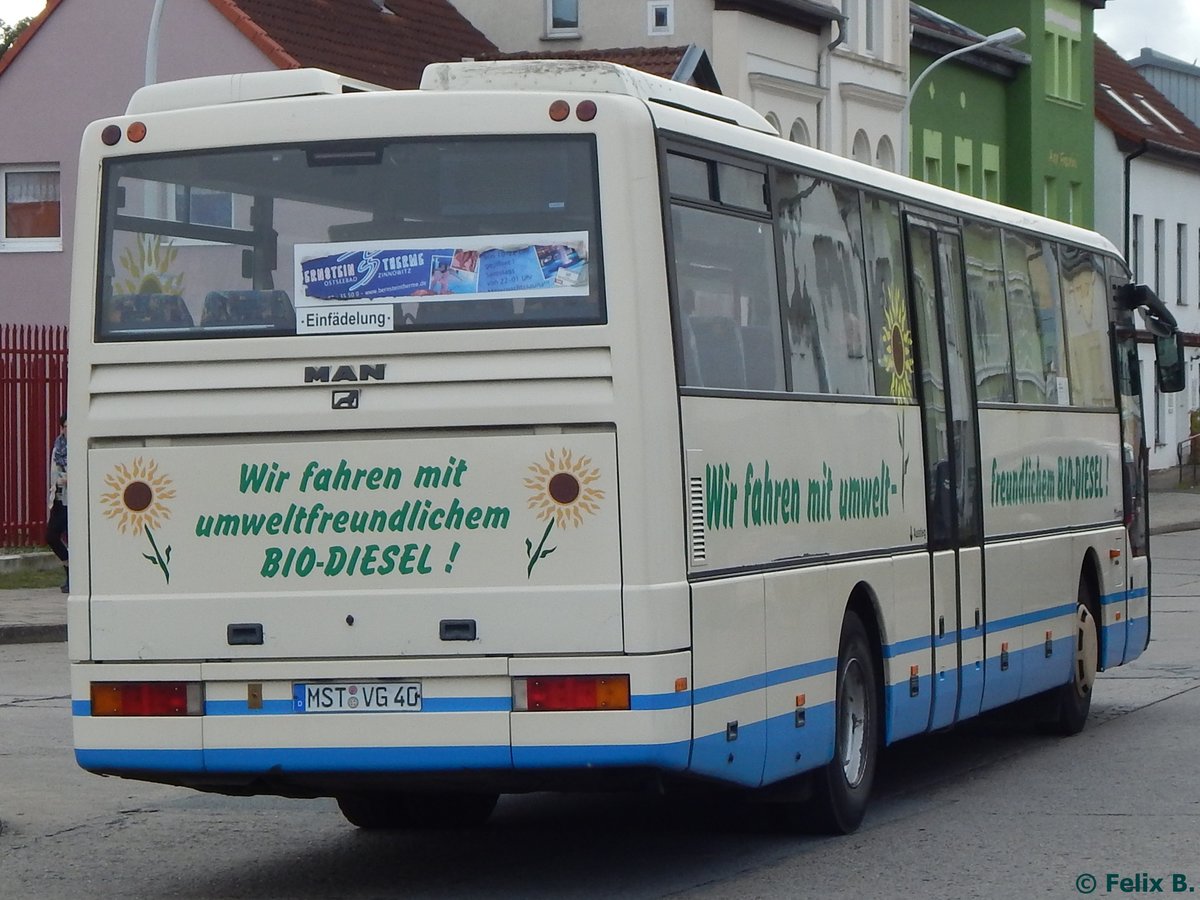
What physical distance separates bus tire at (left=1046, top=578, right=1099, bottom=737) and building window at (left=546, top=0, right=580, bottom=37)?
27.2 metres

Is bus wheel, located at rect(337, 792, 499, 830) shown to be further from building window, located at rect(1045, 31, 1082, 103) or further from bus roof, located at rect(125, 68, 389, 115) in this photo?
building window, located at rect(1045, 31, 1082, 103)

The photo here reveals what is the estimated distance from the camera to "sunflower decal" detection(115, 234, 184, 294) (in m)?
9.29

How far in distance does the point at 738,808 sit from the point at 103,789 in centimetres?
340

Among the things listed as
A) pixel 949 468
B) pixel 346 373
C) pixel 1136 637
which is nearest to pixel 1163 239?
pixel 1136 637

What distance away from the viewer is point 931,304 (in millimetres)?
12477

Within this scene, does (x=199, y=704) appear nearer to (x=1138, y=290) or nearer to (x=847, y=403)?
(x=847, y=403)

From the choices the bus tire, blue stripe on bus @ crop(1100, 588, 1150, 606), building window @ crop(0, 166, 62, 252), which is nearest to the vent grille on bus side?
the bus tire

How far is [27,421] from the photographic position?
1110 inches

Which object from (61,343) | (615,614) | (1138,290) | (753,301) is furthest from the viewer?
(61,343)

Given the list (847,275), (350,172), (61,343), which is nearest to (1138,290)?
(847,275)

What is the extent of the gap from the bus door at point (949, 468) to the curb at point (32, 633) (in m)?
11.2

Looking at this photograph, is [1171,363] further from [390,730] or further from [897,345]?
[390,730]

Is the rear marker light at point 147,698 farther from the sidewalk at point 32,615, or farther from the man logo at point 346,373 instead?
the sidewalk at point 32,615

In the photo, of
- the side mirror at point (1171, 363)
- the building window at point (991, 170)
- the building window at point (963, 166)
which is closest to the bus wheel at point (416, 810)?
the side mirror at point (1171, 363)
